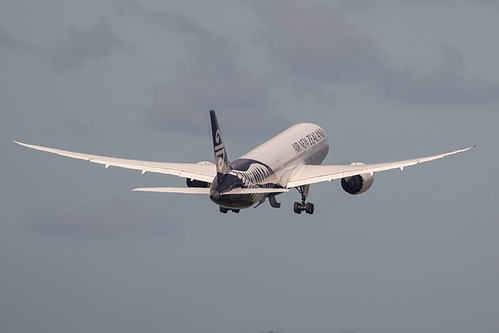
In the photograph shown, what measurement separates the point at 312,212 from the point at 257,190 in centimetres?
1285

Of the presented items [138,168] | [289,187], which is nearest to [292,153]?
[289,187]

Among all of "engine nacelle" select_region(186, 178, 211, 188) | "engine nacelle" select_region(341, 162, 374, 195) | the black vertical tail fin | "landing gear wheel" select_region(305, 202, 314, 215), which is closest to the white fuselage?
the black vertical tail fin

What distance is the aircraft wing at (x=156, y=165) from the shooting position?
94000mm

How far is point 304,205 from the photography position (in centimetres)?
9662

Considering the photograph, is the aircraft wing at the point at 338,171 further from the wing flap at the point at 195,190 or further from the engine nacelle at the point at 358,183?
the wing flap at the point at 195,190

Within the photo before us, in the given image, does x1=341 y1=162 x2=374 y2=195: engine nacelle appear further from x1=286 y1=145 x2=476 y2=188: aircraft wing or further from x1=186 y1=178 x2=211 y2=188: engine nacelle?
x1=186 y1=178 x2=211 y2=188: engine nacelle

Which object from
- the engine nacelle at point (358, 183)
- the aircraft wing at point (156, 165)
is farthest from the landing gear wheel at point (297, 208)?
the aircraft wing at point (156, 165)

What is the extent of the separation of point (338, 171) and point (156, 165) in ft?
46.4

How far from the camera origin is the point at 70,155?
9688 centimetres

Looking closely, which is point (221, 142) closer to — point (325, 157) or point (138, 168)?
point (138, 168)

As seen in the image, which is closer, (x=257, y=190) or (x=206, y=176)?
(x=257, y=190)

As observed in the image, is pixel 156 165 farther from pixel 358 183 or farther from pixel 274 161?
pixel 358 183

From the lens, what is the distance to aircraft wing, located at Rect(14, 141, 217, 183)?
9400 cm

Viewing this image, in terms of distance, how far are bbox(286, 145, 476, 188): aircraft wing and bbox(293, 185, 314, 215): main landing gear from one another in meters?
1.25
